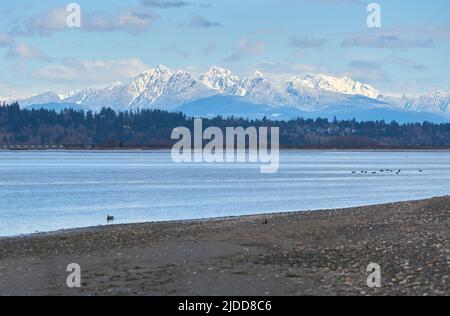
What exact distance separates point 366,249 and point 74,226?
989 inches

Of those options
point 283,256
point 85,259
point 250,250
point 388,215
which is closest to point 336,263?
point 283,256

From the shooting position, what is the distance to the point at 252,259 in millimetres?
22750

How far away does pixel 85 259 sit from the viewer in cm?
2408

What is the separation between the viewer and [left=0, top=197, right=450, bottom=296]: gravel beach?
18453 millimetres

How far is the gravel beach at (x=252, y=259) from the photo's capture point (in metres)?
18.5
